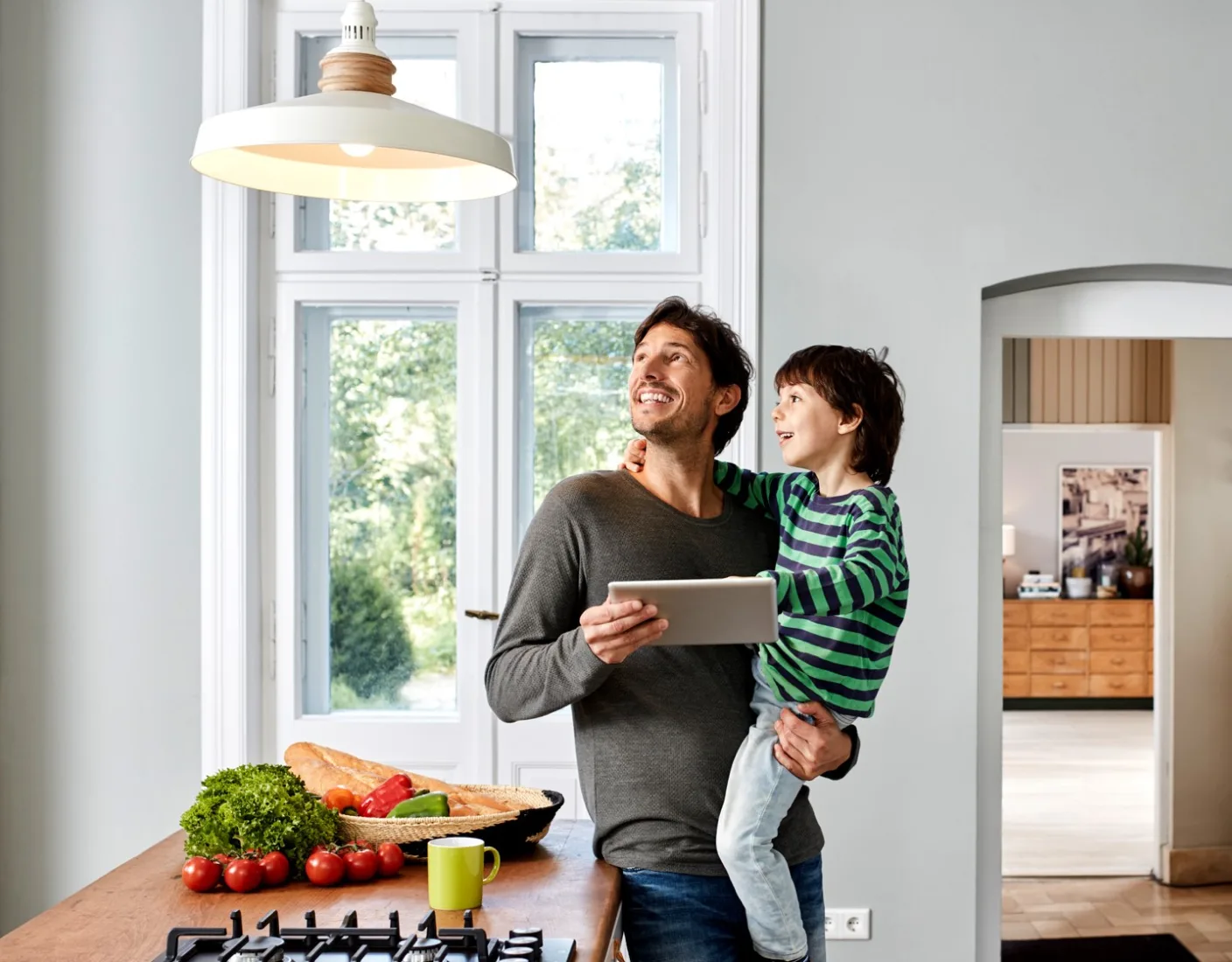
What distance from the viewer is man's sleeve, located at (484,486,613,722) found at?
66.9 inches

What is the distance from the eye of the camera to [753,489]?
79.6 inches

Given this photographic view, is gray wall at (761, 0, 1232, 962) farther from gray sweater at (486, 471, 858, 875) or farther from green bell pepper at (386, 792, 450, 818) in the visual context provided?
green bell pepper at (386, 792, 450, 818)

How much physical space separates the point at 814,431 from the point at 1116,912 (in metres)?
2.11

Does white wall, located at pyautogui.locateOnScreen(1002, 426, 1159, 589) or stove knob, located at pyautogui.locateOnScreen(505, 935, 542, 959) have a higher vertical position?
white wall, located at pyautogui.locateOnScreen(1002, 426, 1159, 589)

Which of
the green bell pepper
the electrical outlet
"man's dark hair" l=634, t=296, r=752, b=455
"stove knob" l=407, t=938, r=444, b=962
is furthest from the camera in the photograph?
the electrical outlet

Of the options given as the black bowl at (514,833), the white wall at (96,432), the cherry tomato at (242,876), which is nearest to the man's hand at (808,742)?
the black bowl at (514,833)

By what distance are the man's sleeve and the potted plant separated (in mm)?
2008

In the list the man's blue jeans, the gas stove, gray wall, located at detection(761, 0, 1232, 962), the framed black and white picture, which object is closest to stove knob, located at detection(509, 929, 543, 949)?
the gas stove

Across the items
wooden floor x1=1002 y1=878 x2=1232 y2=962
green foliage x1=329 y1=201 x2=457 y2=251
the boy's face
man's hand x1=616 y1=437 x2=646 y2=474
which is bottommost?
wooden floor x1=1002 y1=878 x2=1232 y2=962

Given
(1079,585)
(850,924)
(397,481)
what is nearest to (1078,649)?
(1079,585)

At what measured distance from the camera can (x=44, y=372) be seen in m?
3.11

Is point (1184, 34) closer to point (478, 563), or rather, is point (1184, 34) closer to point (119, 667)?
point (478, 563)

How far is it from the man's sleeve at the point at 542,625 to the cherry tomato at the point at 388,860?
0.81 ft

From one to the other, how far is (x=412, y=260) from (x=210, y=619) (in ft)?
3.47
